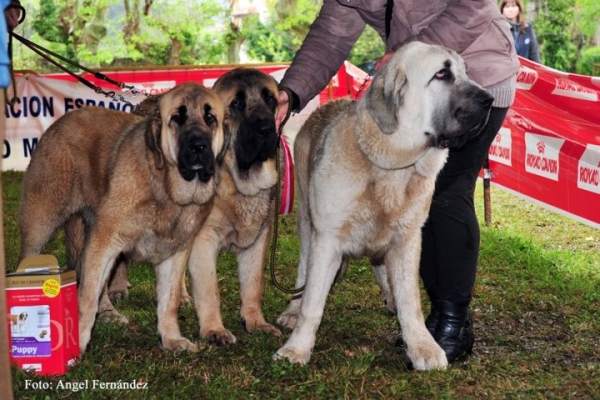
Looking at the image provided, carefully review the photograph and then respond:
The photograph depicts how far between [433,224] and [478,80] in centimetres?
78

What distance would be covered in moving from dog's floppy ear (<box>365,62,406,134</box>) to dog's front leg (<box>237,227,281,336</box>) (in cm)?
119

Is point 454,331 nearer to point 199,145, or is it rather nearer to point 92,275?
point 199,145

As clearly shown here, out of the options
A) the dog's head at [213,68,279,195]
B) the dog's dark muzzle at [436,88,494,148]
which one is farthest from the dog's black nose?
the dog's dark muzzle at [436,88,494,148]

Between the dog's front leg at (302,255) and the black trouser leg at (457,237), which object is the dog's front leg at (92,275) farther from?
the black trouser leg at (457,237)

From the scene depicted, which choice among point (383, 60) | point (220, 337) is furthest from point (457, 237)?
point (220, 337)

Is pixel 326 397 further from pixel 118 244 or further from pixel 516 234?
pixel 516 234

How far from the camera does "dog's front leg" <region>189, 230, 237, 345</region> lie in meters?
4.54

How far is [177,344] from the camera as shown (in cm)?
434

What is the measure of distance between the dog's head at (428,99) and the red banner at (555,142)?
10.6 ft

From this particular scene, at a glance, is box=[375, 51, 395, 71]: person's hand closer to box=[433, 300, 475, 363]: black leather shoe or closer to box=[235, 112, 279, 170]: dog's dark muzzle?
box=[235, 112, 279, 170]: dog's dark muzzle

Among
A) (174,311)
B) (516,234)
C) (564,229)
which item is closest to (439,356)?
(174,311)

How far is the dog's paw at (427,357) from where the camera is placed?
402 centimetres

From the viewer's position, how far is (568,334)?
4.76 meters

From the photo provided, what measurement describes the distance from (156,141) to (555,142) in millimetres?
4515
